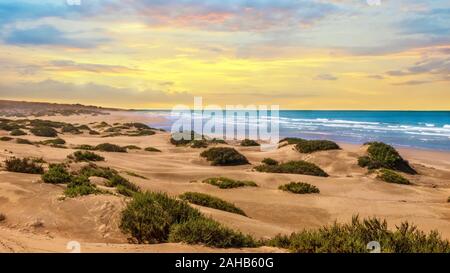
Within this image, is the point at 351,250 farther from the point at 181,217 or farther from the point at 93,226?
the point at 93,226

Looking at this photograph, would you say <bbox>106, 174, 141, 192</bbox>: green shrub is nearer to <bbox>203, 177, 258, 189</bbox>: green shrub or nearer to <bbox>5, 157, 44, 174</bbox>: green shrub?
<bbox>5, 157, 44, 174</bbox>: green shrub

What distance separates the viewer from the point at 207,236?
24.3 ft

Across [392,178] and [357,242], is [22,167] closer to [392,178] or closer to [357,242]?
[357,242]

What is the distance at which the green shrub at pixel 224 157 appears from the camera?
1015 inches

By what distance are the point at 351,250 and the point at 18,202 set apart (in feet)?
25.5

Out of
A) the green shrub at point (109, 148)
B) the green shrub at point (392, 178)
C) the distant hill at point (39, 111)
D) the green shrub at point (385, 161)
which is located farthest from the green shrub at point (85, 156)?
the distant hill at point (39, 111)

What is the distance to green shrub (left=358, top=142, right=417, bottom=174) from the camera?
25.1m

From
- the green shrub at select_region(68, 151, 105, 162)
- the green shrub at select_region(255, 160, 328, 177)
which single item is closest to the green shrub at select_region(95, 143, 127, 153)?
the green shrub at select_region(68, 151, 105, 162)

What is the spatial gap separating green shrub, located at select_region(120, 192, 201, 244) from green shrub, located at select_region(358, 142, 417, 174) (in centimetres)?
1810

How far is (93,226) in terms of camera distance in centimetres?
924

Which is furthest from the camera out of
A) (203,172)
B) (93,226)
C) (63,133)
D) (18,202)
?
(63,133)
